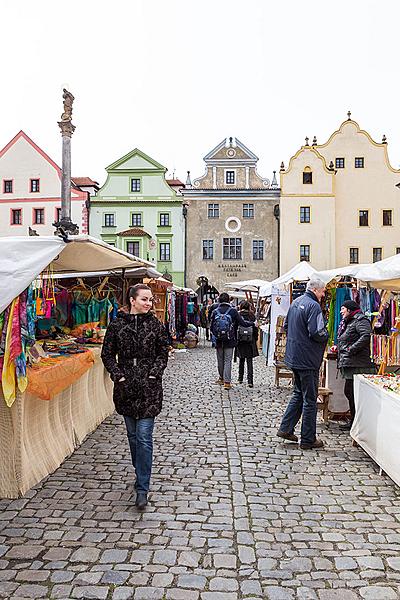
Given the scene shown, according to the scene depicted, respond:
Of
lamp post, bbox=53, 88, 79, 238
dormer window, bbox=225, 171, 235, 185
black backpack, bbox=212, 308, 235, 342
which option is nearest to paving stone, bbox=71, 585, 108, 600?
black backpack, bbox=212, 308, 235, 342

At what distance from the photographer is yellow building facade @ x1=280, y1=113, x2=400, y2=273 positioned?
38688 millimetres

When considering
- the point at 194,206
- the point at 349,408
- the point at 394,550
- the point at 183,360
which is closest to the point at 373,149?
the point at 194,206

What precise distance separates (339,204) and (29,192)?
67.6ft

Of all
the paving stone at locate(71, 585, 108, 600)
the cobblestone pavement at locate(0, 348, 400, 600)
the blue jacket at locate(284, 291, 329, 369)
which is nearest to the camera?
the paving stone at locate(71, 585, 108, 600)

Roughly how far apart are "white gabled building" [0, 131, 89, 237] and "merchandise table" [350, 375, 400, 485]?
3473 cm

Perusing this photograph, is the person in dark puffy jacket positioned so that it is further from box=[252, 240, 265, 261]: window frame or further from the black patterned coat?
box=[252, 240, 265, 261]: window frame

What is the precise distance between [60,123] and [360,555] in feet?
36.4

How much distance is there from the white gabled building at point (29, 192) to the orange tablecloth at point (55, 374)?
34.0 m

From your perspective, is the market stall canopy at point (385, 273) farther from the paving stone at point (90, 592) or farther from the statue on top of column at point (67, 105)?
the statue on top of column at point (67, 105)

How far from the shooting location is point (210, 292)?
37.9 m

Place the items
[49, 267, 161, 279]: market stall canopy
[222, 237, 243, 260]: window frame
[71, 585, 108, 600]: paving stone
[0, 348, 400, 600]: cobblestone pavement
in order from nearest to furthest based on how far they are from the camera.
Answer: [71, 585, 108, 600]: paving stone → [0, 348, 400, 600]: cobblestone pavement → [49, 267, 161, 279]: market stall canopy → [222, 237, 243, 260]: window frame

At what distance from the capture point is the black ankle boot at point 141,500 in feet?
15.6

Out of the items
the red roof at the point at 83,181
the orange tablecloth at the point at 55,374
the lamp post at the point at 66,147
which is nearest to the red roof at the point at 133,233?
the red roof at the point at 83,181

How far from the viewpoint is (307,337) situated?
6672mm
